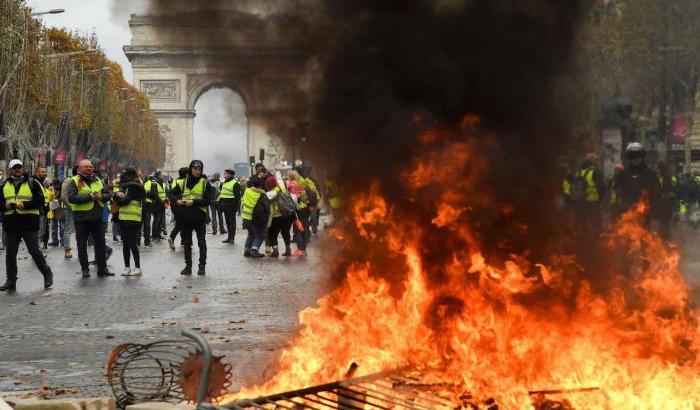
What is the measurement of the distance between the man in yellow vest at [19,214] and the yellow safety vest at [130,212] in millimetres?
2149

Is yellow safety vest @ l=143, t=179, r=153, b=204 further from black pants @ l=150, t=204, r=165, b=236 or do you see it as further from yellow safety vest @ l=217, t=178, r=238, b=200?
yellow safety vest @ l=217, t=178, r=238, b=200

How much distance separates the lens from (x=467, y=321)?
6016 mm

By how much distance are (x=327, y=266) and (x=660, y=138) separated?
77.1 feet

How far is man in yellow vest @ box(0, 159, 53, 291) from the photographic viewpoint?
14461mm

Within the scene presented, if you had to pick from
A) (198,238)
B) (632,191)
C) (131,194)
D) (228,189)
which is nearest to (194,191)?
(198,238)

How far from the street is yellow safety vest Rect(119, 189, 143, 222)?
2.56 ft

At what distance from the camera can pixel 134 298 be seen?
13633 mm

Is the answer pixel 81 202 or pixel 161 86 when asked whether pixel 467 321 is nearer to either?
pixel 81 202

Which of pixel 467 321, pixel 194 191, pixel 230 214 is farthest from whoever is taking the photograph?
pixel 230 214

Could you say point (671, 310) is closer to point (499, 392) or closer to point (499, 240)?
point (499, 240)

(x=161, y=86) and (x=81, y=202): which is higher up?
(x=161, y=86)

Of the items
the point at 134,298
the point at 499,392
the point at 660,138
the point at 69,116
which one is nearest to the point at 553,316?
the point at 499,392

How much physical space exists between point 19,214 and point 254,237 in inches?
296

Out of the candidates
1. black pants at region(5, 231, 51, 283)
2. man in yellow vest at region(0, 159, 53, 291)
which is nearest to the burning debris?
man in yellow vest at region(0, 159, 53, 291)
